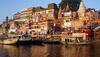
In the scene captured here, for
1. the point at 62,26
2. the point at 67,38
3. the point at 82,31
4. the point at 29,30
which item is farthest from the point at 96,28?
the point at 29,30

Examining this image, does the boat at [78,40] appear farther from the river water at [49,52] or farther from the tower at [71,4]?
the tower at [71,4]

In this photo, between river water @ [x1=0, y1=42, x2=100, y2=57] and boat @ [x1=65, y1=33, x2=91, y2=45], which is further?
boat @ [x1=65, y1=33, x2=91, y2=45]

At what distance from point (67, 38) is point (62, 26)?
1963 inches

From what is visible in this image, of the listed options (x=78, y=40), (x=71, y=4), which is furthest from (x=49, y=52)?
(x=71, y=4)

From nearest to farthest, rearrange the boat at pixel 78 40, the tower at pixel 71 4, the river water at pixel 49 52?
the river water at pixel 49 52 < the boat at pixel 78 40 < the tower at pixel 71 4

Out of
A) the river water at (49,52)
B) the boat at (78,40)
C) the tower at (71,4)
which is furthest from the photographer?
the tower at (71,4)

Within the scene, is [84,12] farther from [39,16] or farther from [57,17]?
[39,16]

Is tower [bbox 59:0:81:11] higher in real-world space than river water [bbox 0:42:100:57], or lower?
higher

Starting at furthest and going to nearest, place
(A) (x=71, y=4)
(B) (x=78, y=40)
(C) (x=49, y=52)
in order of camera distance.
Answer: (A) (x=71, y=4), (B) (x=78, y=40), (C) (x=49, y=52)

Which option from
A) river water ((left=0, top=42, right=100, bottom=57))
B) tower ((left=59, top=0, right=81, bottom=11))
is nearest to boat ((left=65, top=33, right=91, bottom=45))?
river water ((left=0, top=42, right=100, bottom=57))

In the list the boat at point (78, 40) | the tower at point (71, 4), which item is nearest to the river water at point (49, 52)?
the boat at point (78, 40)

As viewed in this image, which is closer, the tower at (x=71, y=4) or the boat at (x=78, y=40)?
the boat at (x=78, y=40)

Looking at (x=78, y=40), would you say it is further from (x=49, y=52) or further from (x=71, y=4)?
(x=71, y=4)

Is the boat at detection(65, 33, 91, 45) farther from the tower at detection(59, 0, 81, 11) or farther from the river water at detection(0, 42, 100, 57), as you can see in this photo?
the tower at detection(59, 0, 81, 11)
